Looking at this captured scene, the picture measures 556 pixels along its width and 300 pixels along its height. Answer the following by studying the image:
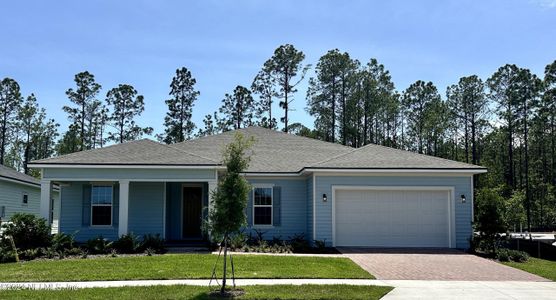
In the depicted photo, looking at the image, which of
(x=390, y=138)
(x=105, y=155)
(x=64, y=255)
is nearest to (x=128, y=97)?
(x=390, y=138)

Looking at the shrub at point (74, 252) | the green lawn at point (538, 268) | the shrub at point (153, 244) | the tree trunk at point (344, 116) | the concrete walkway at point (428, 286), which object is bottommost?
the green lawn at point (538, 268)

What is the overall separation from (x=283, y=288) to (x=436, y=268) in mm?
5228

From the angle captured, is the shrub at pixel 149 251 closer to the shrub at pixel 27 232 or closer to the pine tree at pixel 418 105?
the shrub at pixel 27 232

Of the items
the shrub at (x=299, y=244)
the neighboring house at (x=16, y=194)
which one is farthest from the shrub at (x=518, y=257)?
the neighboring house at (x=16, y=194)

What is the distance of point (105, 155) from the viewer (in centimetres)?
Answer: 1908

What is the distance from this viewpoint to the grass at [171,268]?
12.0 metres

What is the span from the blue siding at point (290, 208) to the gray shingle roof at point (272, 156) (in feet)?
1.64

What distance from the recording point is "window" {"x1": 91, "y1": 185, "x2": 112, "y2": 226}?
1923 cm

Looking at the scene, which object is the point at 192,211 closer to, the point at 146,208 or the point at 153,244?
the point at 146,208

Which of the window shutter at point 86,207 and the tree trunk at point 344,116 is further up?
the tree trunk at point 344,116

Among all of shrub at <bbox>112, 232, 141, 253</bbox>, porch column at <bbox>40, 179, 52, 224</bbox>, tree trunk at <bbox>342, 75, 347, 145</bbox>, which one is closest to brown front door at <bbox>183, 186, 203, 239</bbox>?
shrub at <bbox>112, 232, 141, 253</bbox>

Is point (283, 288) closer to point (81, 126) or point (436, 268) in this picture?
point (436, 268)

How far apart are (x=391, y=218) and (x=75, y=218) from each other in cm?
1172

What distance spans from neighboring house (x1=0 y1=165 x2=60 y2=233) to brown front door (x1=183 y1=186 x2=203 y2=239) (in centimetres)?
800
